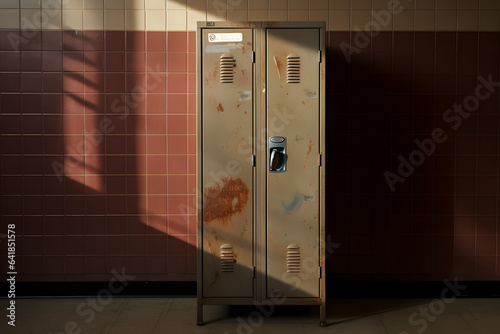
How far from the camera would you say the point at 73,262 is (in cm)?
369

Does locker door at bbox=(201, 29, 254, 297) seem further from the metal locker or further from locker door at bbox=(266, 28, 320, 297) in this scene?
locker door at bbox=(266, 28, 320, 297)

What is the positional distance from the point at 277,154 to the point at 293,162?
0.38ft

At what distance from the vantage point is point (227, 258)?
123 inches

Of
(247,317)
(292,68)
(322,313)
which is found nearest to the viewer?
(292,68)

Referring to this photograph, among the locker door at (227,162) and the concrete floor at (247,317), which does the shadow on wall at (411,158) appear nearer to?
the concrete floor at (247,317)

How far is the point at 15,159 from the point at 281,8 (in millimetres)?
2329

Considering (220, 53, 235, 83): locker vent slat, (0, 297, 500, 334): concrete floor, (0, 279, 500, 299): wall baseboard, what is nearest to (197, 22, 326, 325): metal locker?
(220, 53, 235, 83): locker vent slat

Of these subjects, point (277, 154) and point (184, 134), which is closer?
point (277, 154)

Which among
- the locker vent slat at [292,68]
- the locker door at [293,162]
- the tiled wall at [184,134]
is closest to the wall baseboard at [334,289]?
the tiled wall at [184,134]

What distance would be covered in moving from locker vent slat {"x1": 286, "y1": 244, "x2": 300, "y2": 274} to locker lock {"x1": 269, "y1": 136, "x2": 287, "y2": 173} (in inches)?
20.1

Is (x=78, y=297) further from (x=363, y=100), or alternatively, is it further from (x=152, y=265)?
(x=363, y=100)

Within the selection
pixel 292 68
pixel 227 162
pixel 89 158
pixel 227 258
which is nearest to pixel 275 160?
pixel 227 162

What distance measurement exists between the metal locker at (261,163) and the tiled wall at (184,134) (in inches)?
23.4

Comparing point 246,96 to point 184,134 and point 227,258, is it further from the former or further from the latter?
point 227,258
